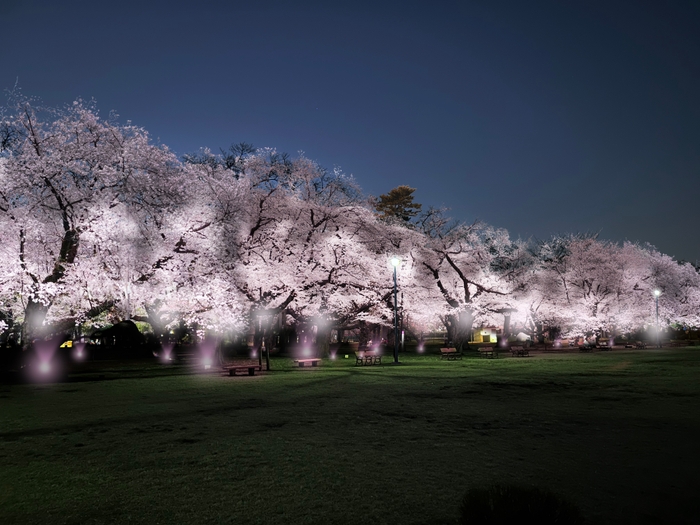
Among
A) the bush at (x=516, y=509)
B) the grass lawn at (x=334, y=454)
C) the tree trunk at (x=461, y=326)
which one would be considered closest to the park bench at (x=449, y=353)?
the tree trunk at (x=461, y=326)

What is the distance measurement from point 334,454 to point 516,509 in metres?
4.92

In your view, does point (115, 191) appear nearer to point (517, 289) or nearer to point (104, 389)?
point (104, 389)

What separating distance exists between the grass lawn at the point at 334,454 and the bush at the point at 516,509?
5.59ft

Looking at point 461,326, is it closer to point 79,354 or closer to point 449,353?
point 449,353

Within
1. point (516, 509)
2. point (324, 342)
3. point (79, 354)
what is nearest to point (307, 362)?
point (324, 342)

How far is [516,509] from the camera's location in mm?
4047

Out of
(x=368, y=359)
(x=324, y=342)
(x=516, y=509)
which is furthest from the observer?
(x=324, y=342)

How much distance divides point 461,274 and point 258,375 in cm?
2439

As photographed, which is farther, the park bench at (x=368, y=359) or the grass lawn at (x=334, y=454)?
the park bench at (x=368, y=359)

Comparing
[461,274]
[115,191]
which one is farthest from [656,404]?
[461,274]

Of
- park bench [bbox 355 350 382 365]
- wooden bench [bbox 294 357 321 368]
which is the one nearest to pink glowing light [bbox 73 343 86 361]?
wooden bench [bbox 294 357 321 368]

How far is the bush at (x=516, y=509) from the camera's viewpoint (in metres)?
4.00

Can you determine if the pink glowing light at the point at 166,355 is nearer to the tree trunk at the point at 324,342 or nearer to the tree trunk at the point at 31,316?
the tree trunk at the point at 324,342

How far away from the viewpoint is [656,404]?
45.7 ft
